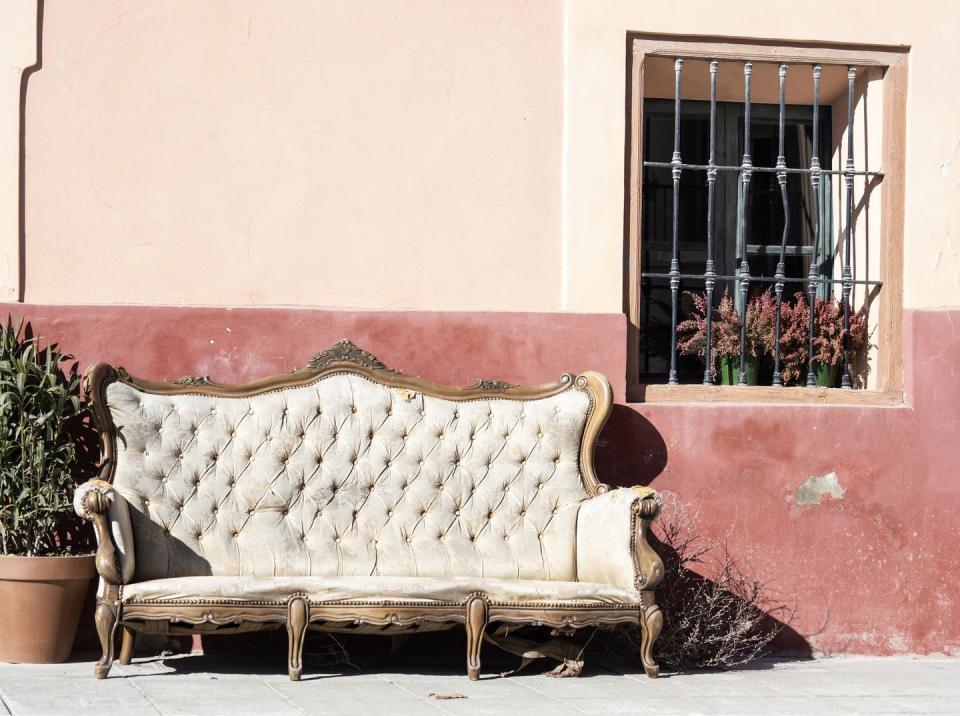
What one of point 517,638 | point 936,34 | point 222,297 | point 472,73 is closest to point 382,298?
point 222,297

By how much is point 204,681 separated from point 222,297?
6.00 feet

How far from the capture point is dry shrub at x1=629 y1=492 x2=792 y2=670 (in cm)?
595

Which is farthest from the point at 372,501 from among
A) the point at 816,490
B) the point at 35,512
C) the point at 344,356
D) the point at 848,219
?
the point at 848,219

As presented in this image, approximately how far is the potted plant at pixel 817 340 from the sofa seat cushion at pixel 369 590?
1.82m

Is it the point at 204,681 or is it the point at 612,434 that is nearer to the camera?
the point at 204,681

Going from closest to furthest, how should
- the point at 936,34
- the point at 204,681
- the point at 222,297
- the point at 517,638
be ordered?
1. the point at 204,681
2. the point at 517,638
3. the point at 222,297
4. the point at 936,34

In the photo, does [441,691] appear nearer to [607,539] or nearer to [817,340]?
[607,539]

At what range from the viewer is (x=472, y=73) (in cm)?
628

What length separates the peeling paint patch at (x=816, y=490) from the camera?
20.6 ft

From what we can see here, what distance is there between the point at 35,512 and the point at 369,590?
4.74 feet

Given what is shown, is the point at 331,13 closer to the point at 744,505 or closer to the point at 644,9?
the point at 644,9

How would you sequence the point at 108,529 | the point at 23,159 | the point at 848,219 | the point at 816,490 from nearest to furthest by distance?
the point at 108,529 < the point at 23,159 < the point at 816,490 < the point at 848,219

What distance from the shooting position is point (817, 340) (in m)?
6.57

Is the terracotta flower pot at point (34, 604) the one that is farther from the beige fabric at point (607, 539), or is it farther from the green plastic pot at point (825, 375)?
the green plastic pot at point (825, 375)
